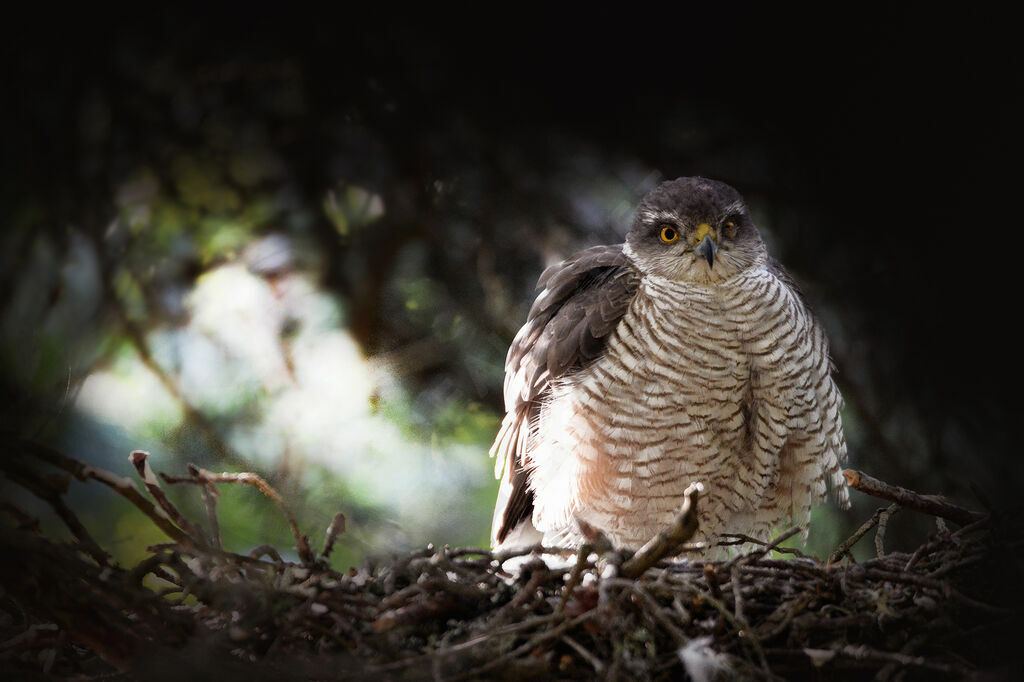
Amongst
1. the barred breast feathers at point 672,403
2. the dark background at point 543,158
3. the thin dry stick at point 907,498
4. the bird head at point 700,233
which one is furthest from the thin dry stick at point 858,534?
the bird head at point 700,233

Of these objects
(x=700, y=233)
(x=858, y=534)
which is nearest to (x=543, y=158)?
(x=700, y=233)

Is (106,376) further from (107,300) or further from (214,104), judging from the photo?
(214,104)

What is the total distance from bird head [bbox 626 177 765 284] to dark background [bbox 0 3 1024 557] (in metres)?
0.27

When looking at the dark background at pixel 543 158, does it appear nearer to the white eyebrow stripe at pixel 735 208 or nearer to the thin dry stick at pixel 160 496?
the white eyebrow stripe at pixel 735 208

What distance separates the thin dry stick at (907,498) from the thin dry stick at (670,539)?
0.36m

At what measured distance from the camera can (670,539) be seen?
3.18ft

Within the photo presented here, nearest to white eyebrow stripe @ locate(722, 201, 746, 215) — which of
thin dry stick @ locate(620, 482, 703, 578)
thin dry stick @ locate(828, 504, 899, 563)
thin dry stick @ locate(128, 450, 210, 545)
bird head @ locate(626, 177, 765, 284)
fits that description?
bird head @ locate(626, 177, 765, 284)

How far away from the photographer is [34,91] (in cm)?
167

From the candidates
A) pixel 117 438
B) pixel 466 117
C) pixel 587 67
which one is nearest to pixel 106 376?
pixel 117 438

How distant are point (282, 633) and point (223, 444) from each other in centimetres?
105

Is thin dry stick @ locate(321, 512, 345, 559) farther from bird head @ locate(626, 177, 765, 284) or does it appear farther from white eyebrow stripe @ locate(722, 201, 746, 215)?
white eyebrow stripe @ locate(722, 201, 746, 215)

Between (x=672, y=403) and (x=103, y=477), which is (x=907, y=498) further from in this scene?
(x=103, y=477)

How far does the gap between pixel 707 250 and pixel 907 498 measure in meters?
0.72

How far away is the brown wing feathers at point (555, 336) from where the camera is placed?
1.85 metres
